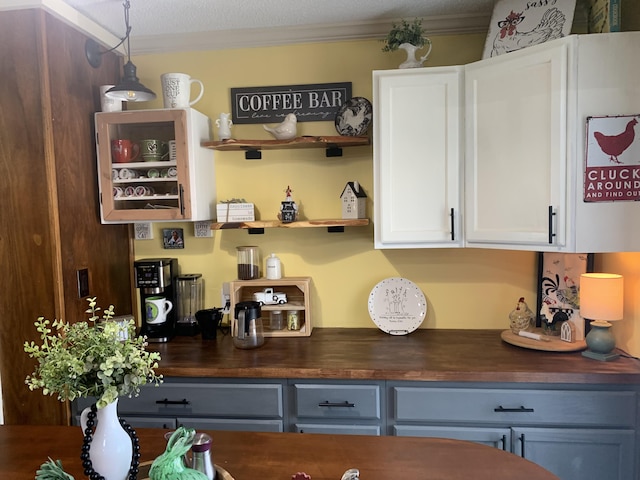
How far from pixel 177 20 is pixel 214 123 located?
1.75 feet

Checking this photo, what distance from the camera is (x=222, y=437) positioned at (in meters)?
1.47

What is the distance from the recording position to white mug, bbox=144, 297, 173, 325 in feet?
8.01

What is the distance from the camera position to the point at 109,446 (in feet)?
3.66

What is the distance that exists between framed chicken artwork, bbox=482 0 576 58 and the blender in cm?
186

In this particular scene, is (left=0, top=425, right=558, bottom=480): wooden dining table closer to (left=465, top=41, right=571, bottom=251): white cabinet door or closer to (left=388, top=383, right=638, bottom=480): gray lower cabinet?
(left=388, top=383, right=638, bottom=480): gray lower cabinet

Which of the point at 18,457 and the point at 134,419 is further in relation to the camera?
the point at 134,419

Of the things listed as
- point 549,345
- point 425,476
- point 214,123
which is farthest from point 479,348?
point 214,123

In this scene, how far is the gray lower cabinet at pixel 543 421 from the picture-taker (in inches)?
74.1

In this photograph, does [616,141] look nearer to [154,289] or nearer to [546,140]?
[546,140]

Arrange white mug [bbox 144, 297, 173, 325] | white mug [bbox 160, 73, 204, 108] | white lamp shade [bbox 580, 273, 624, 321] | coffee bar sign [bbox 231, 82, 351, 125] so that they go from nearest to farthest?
white lamp shade [bbox 580, 273, 624, 321] < white mug [bbox 160, 73, 204, 108] < white mug [bbox 144, 297, 173, 325] < coffee bar sign [bbox 231, 82, 351, 125]

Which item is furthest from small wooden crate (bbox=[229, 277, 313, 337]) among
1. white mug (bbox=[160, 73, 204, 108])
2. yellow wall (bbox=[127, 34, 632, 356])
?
white mug (bbox=[160, 73, 204, 108])

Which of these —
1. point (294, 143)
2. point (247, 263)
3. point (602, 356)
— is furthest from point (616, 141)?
point (247, 263)

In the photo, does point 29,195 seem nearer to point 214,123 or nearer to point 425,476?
point 214,123

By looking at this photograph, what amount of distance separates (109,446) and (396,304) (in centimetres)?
167
